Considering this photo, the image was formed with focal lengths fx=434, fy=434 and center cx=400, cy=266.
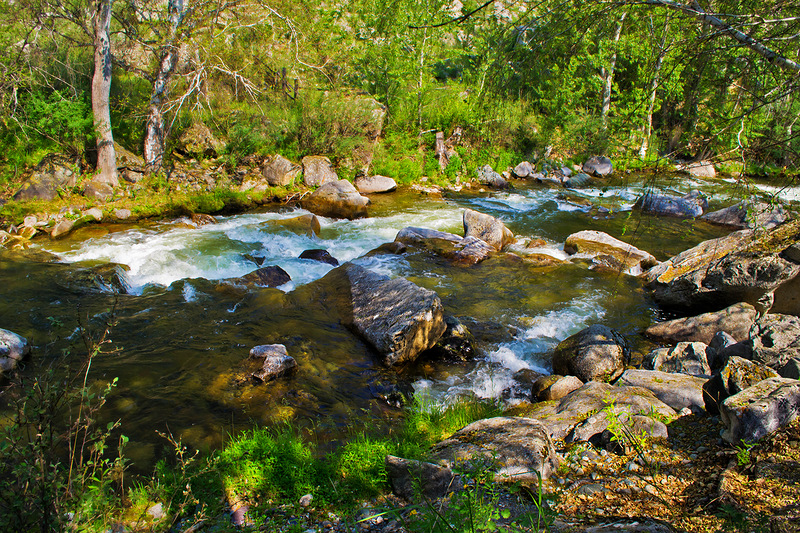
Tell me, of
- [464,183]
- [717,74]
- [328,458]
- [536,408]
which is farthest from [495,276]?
[464,183]

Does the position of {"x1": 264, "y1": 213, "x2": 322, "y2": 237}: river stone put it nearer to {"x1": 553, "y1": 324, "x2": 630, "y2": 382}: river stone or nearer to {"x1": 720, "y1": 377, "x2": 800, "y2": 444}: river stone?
{"x1": 553, "y1": 324, "x2": 630, "y2": 382}: river stone

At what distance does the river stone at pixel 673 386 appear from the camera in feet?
12.6

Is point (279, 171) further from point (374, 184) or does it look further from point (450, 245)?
point (450, 245)

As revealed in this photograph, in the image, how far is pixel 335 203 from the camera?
44.4ft

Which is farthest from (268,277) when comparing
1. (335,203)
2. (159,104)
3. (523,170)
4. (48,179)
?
(523,170)

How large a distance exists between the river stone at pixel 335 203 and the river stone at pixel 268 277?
200 inches

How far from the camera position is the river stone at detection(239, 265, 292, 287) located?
8.13m

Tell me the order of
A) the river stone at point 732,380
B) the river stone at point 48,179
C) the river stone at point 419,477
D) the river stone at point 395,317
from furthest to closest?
the river stone at point 48,179 < the river stone at point 395,317 < the river stone at point 732,380 < the river stone at point 419,477

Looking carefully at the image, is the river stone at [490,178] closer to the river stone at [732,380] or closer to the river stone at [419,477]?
the river stone at [732,380]

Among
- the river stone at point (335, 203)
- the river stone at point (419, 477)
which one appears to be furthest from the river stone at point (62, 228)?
the river stone at point (419, 477)

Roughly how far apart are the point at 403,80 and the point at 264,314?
1554 cm

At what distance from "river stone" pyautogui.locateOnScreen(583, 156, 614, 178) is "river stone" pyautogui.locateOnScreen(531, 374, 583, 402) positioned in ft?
63.4

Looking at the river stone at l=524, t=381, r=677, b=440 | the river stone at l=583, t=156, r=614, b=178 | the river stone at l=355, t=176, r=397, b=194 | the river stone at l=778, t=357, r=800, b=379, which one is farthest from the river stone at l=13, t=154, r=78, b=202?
the river stone at l=583, t=156, r=614, b=178

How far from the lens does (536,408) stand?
449cm
